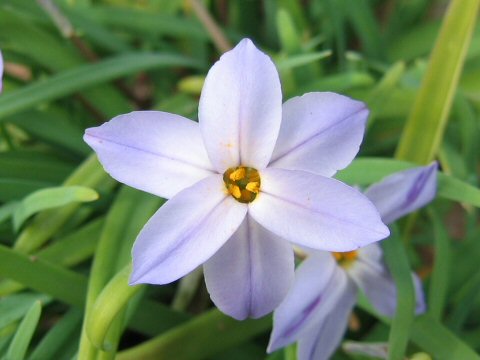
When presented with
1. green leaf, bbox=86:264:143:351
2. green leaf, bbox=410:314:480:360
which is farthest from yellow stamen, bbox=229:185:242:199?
green leaf, bbox=410:314:480:360

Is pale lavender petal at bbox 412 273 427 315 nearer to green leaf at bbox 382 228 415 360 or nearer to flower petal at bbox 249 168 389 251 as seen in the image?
green leaf at bbox 382 228 415 360

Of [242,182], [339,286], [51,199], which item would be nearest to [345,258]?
[339,286]

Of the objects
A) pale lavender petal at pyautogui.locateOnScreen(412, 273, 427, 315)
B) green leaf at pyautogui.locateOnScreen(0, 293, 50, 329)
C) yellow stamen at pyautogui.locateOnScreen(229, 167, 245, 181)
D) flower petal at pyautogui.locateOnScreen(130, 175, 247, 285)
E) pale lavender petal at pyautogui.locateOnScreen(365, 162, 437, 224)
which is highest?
flower petal at pyautogui.locateOnScreen(130, 175, 247, 285)

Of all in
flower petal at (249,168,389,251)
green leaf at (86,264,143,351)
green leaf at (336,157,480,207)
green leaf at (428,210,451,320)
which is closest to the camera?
flower petal at (249,168,389,251)

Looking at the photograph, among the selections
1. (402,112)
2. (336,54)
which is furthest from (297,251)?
(336,54)

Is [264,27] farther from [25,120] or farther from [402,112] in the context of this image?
[25,120]

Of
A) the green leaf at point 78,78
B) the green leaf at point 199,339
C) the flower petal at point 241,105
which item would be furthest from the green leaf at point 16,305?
the flower petal at point 241,105

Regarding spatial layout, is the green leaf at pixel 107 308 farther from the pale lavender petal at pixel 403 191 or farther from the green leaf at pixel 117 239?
the pale lavender petal at pixel 403 191
